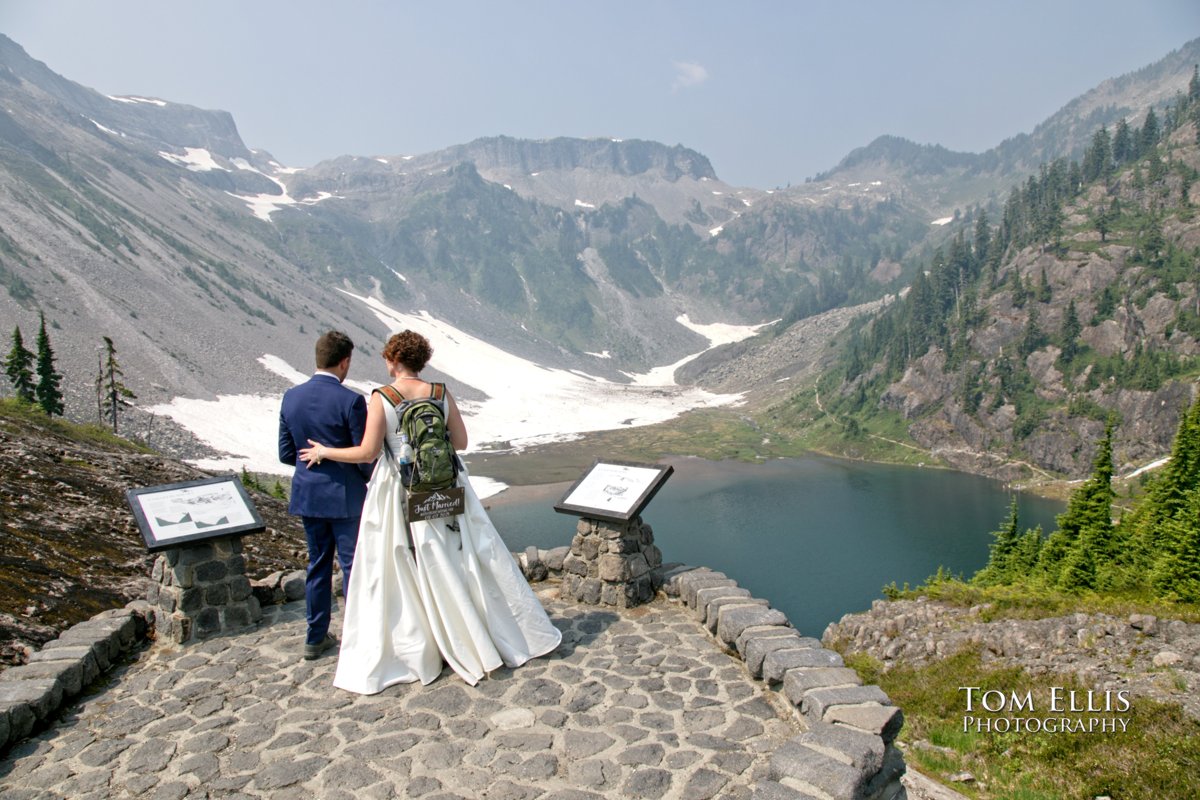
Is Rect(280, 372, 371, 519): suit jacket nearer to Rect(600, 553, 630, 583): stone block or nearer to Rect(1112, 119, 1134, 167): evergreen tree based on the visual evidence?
Rect(600, 553, 630, 583): stone block

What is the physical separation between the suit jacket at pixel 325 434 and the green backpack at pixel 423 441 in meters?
0.80

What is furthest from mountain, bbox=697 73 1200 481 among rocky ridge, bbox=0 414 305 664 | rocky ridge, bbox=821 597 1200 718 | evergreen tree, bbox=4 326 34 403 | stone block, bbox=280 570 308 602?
evergreen tree, bbox=4 326 34 403

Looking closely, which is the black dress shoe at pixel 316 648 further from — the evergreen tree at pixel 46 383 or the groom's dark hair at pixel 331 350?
the evergreen tree at pixel 46 383

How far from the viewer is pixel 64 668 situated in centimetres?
805

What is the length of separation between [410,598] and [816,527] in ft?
197

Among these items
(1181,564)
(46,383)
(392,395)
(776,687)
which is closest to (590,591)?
(776,687)

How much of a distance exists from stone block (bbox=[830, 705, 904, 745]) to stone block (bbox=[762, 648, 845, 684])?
1005mm

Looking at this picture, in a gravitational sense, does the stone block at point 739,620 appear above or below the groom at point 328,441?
below

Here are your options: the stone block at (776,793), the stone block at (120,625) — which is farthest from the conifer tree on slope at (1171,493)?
the stone block at (120,625)

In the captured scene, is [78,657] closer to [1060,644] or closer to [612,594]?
[612,594]

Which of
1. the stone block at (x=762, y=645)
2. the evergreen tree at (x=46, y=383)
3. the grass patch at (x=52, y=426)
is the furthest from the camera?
the evergreen tree at (x=46, y=383)

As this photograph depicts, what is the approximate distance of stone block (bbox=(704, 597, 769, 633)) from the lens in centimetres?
995

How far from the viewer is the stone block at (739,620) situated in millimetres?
9227

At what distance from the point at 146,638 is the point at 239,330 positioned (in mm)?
118826
